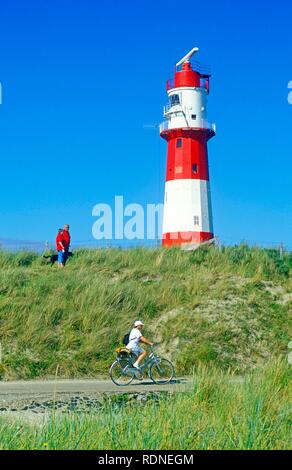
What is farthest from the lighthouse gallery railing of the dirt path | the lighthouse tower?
the dirt path

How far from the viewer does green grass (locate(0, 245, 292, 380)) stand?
1892 cm

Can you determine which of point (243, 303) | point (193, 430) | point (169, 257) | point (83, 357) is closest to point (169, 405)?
point (193, 430)

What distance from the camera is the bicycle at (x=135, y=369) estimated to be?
16.2m

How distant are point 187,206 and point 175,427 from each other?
111 feet

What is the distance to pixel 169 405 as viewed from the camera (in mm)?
8617

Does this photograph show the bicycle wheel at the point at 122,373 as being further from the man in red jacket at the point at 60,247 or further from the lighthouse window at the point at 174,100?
the lighthouse window at the point at 174,100

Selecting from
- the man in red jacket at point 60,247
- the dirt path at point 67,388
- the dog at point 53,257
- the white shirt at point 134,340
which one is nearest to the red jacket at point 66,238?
the man in red jacket at point 60,247

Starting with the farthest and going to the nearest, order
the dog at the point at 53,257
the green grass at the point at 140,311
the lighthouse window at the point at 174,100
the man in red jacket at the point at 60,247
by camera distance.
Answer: the lighthouse window at the point at 174,100 → the dog at the point at 53,257 → the man in red jacket at the point at 60,247 → the green grass at the point at 140,311

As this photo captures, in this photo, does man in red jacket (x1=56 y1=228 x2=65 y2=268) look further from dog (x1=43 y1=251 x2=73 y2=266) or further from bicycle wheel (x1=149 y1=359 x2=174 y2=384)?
bicycle wheel (x1=149 y1=359 x2=174 y2=384)

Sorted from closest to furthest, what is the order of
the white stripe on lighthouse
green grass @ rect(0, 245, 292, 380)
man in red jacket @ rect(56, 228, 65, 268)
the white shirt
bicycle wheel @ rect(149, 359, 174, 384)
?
the white shirt → bicycle wheel @ rect(149, 359, 174, 384) → green grass @ rect(0, 245, 292, 380) → man in red jacket @ rect(56, 228, 65, 268) → the white stripe on lighthouse

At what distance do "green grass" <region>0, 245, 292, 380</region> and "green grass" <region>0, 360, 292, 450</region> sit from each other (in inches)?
384

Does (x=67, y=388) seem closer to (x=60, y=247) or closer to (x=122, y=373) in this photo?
(x=122, y=373)

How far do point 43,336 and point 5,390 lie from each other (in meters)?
4.28

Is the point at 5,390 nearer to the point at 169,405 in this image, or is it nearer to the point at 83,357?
the point at 83,357
